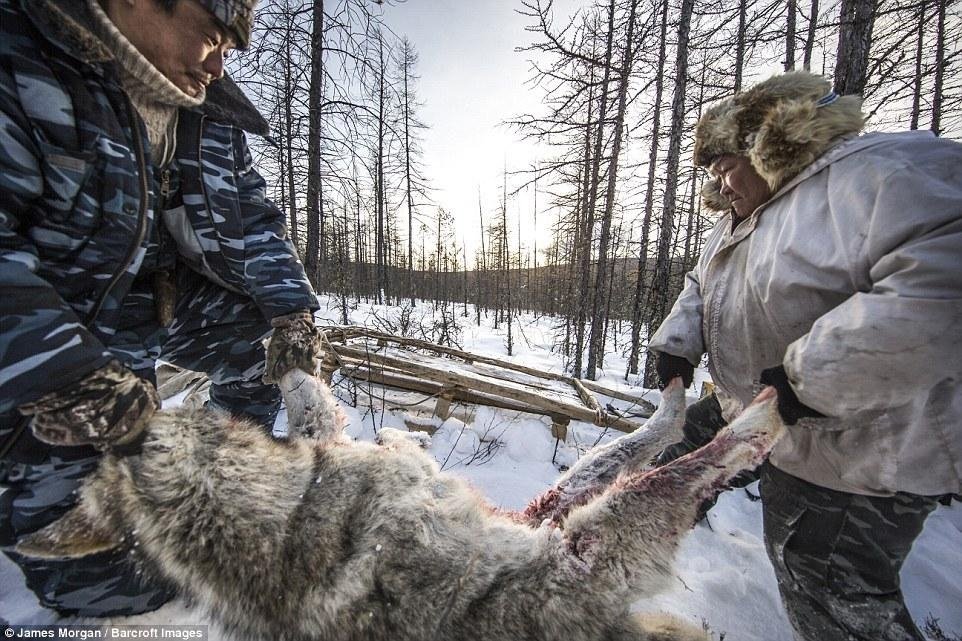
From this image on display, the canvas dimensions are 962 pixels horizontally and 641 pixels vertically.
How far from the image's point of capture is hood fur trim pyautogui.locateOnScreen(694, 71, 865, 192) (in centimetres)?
158

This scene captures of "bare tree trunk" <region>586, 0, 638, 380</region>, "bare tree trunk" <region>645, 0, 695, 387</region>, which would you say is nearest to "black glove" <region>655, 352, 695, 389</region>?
"bare tree trunk" <region>645, 0, 695, 387</region>

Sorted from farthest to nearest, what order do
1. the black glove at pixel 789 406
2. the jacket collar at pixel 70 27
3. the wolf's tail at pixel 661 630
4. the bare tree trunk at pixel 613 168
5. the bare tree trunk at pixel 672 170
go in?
the bare tree trunk at pixel 613 168, the bare tree trunk at pixel 672 170, the black glove at pixel 789 406, the wolf's tail at pixel 661 630, the jacket collar at pixel 70 27

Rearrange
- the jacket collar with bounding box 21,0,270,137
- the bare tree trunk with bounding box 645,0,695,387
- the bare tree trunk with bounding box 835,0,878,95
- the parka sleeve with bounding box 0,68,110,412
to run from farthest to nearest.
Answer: the bare tree trunk with bounding box 645,0,695,387, the bare tree trunk with bounding box 835,0,878,95, the jacket collar with bounding box 21,0,270,137, the parka sleeve with bounding box 0,68,110,412

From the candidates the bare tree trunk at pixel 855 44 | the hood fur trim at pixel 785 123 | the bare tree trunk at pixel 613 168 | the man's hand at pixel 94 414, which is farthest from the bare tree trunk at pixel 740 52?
the man's hand at pixel 94 414

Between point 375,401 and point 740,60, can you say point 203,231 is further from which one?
point 740,60

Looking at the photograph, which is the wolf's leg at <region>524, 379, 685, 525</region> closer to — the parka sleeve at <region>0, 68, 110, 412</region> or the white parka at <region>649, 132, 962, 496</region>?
the white parka at <region>649, 132, 962, 496</region>

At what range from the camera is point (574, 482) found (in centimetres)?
174

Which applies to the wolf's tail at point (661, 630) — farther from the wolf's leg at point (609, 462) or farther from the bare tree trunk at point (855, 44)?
the bare tree trunk at point (855, 44)

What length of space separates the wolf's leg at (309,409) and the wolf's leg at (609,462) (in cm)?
97

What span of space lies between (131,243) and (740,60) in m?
15.0

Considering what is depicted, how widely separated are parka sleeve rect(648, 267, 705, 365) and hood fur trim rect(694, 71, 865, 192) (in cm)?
79

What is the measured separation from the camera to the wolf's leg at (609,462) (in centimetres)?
167

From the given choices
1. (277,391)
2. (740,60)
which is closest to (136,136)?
(277,391)

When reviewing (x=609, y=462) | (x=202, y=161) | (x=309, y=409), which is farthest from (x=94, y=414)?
(x=609, y=462)
